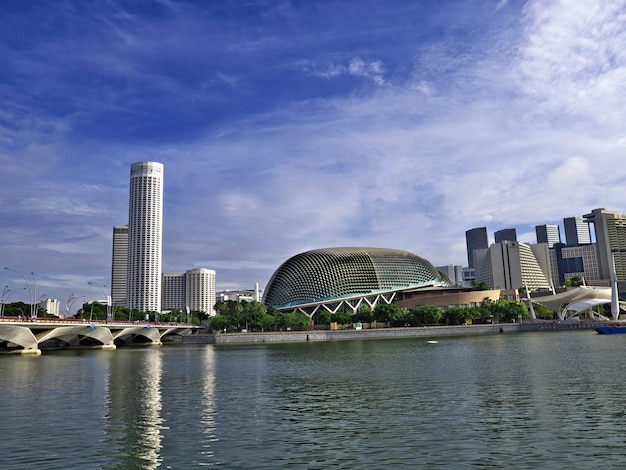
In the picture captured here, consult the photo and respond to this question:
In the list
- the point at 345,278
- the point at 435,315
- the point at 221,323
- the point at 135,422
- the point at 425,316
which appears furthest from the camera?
the point at 345,278

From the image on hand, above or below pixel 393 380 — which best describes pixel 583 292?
above

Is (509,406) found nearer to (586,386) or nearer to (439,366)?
(586,386)

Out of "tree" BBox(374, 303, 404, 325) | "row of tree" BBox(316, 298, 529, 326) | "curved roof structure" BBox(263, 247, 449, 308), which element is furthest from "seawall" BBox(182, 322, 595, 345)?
"curved roof structure" BBox(263, 247, 449, 308)

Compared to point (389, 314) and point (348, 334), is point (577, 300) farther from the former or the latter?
point (348, 334)

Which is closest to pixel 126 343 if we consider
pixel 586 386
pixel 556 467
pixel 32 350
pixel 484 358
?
pixel 32 350

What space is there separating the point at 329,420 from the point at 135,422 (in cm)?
808

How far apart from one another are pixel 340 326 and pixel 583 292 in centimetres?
6647

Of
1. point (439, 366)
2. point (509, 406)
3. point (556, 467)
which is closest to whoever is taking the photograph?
point (556, 467)

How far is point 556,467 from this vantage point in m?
14.9

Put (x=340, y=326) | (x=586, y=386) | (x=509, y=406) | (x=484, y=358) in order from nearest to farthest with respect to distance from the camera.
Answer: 1. (x=509, y=406)
2. (x=586, y=386)
3. (x=484, y=358)
4. (x=340, y=326)

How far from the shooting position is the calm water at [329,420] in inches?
653

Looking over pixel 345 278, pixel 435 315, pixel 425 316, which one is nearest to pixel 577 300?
pixel 435 315

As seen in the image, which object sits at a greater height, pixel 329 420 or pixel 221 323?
pixel 221 323

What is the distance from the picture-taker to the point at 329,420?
74.5 feet
